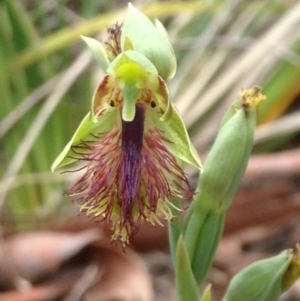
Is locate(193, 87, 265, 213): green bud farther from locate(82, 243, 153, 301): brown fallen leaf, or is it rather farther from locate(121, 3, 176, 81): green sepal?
locate(82, 243, 153, 301): brown fallen leaf

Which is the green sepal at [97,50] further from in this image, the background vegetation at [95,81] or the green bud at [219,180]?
the background vegetation at [95,81]

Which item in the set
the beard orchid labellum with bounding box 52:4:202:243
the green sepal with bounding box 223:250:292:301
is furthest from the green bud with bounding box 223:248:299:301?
the beard orchid labellum with bounding box 52:4:202:243

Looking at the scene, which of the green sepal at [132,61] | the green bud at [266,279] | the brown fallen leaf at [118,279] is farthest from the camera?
the brown fallen leaf at [118,279]

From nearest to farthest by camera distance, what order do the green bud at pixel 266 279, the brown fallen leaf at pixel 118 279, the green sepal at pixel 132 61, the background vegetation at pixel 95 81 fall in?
the green sepal at pixel 132 61 < the green bud at pixel 266 279 < the brown fallen leaf at pixel 118 279 < the background vegetation at pixel 95 81

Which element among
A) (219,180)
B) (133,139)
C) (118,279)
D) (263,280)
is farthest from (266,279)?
(118,279)

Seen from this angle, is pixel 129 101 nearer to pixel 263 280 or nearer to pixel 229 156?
pixel 229 156

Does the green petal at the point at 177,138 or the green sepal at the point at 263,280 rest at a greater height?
the green petal at the point at 177,138

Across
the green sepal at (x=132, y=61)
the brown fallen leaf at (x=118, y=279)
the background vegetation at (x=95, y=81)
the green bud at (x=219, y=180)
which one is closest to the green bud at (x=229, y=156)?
the green bud at (x=219, y=180)
